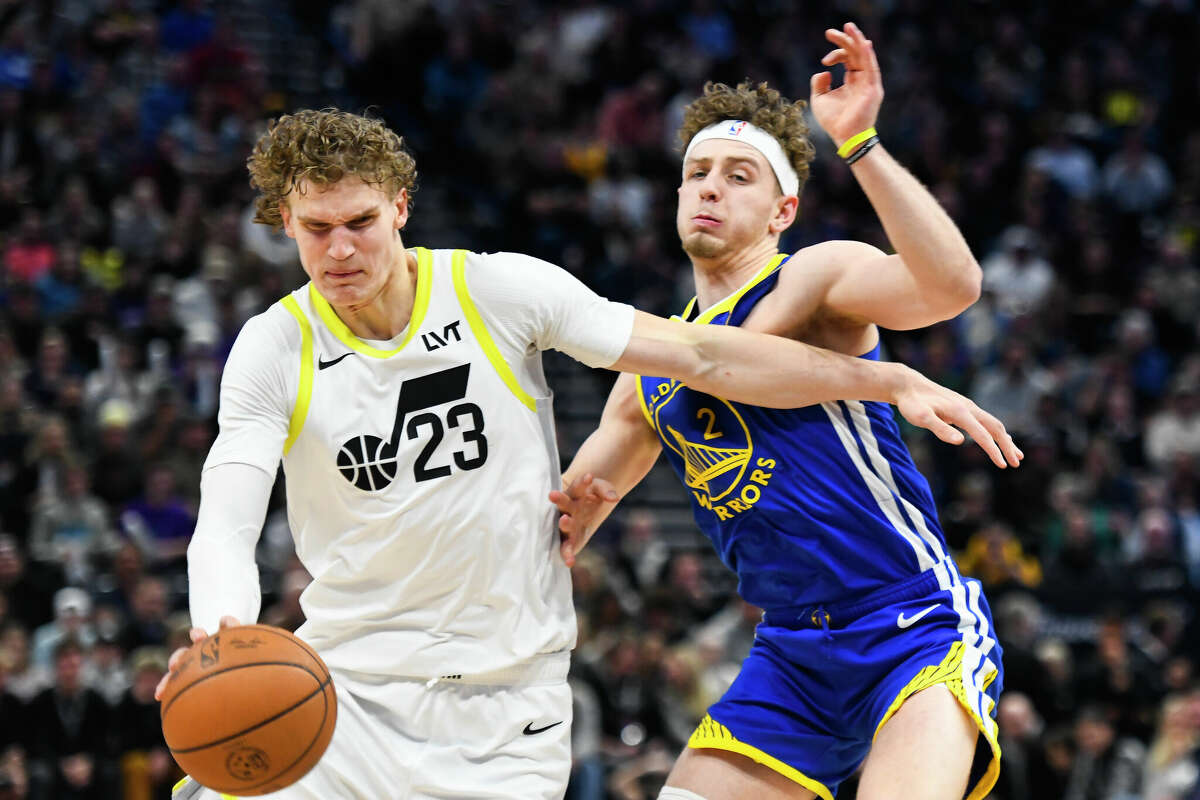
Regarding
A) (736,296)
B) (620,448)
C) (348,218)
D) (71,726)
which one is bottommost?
(71,726)

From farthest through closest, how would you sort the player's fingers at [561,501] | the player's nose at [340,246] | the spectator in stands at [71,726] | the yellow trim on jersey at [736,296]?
the spectator in stands at [71,726] < the yellow trim on jersey at [736,296] < the player's fingers at [561,501] < the player's nose at [340,246]

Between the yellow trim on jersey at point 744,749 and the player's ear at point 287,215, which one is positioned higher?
the player's ear at point 287,215

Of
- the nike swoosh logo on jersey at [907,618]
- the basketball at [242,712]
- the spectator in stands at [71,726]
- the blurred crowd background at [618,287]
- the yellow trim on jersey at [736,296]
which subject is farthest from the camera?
the blurred crowd background at [618,287]

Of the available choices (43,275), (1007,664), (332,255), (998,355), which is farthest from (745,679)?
(998,355)

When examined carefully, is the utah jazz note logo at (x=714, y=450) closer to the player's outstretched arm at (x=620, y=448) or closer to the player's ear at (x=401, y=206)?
the player's outstretched arm at (x=620, y=448)

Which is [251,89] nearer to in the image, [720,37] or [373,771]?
[720,37]

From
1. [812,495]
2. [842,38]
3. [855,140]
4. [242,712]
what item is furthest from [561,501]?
[842,38]

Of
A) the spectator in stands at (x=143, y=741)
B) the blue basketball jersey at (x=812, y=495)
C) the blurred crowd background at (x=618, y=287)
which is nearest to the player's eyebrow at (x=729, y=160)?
the blue basketball jersey at (x=812, y=495)

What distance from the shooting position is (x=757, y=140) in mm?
5555

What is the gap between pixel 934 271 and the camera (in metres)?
4.60

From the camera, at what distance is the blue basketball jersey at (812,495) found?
197 inches

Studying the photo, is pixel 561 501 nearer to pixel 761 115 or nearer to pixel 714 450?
pixel 714 450

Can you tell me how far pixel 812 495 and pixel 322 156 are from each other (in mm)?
1909

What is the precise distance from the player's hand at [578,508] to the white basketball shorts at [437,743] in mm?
414
